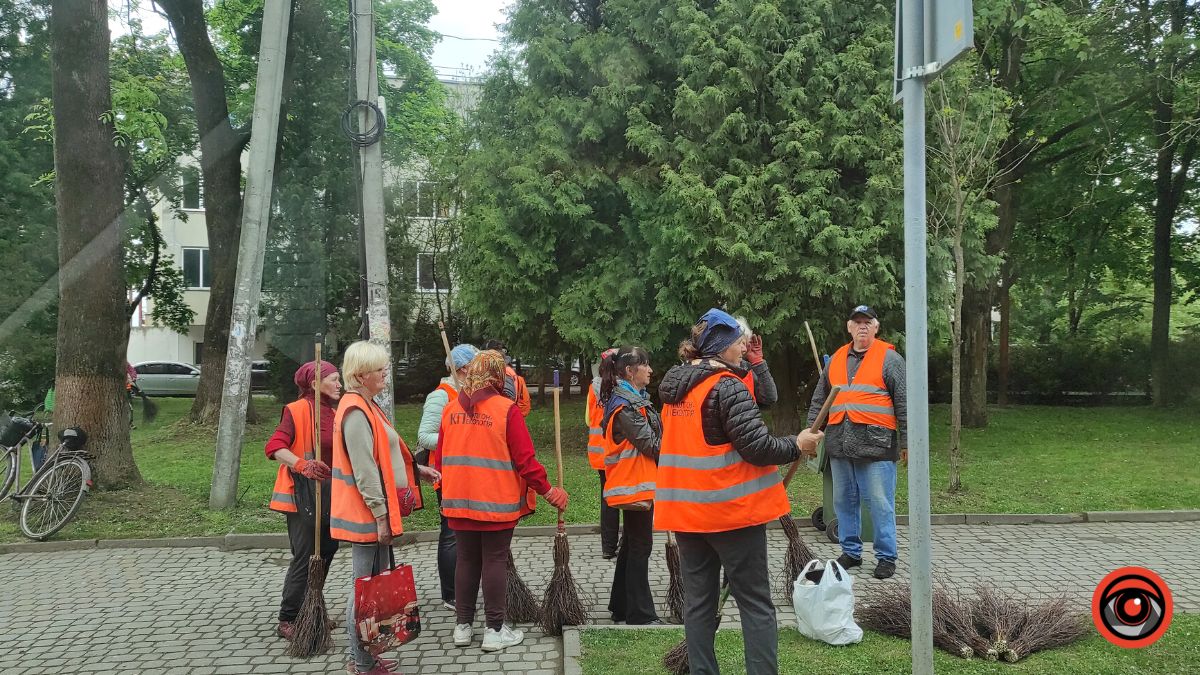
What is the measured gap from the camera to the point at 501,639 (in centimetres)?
517

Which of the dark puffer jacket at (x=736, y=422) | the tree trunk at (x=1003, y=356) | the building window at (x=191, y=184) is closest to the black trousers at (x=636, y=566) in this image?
the dark puffer jacket at (x=736, y=422)

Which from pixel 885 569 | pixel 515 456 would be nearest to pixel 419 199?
pixel 885 569

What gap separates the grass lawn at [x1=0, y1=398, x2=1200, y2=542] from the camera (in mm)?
8914

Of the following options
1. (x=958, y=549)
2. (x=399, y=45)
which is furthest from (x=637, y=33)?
(x=399, y=45)

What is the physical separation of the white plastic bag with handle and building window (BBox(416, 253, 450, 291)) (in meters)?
24.2

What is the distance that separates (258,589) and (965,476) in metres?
8.42

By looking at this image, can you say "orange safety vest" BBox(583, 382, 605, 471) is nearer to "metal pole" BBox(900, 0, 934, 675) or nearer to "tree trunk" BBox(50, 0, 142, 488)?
"metal pole" BBox(900, 0, 934, 675)

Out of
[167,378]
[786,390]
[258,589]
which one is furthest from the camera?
[167,378]

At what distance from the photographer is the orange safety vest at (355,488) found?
456 centimetres

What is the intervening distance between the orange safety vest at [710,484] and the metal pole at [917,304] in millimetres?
730

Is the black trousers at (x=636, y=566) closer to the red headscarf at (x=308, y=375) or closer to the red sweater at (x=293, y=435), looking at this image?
the red sweater at (x=293, y=435)

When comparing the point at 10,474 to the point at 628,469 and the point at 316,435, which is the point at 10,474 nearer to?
the point at 316,435

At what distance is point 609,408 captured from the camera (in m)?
5.20

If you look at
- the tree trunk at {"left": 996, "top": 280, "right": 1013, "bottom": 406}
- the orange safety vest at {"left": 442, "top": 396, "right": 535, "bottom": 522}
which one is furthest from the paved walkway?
the tree trunk at {"left": 996, "top": 280, "right": 1013, "bottom": 406}
